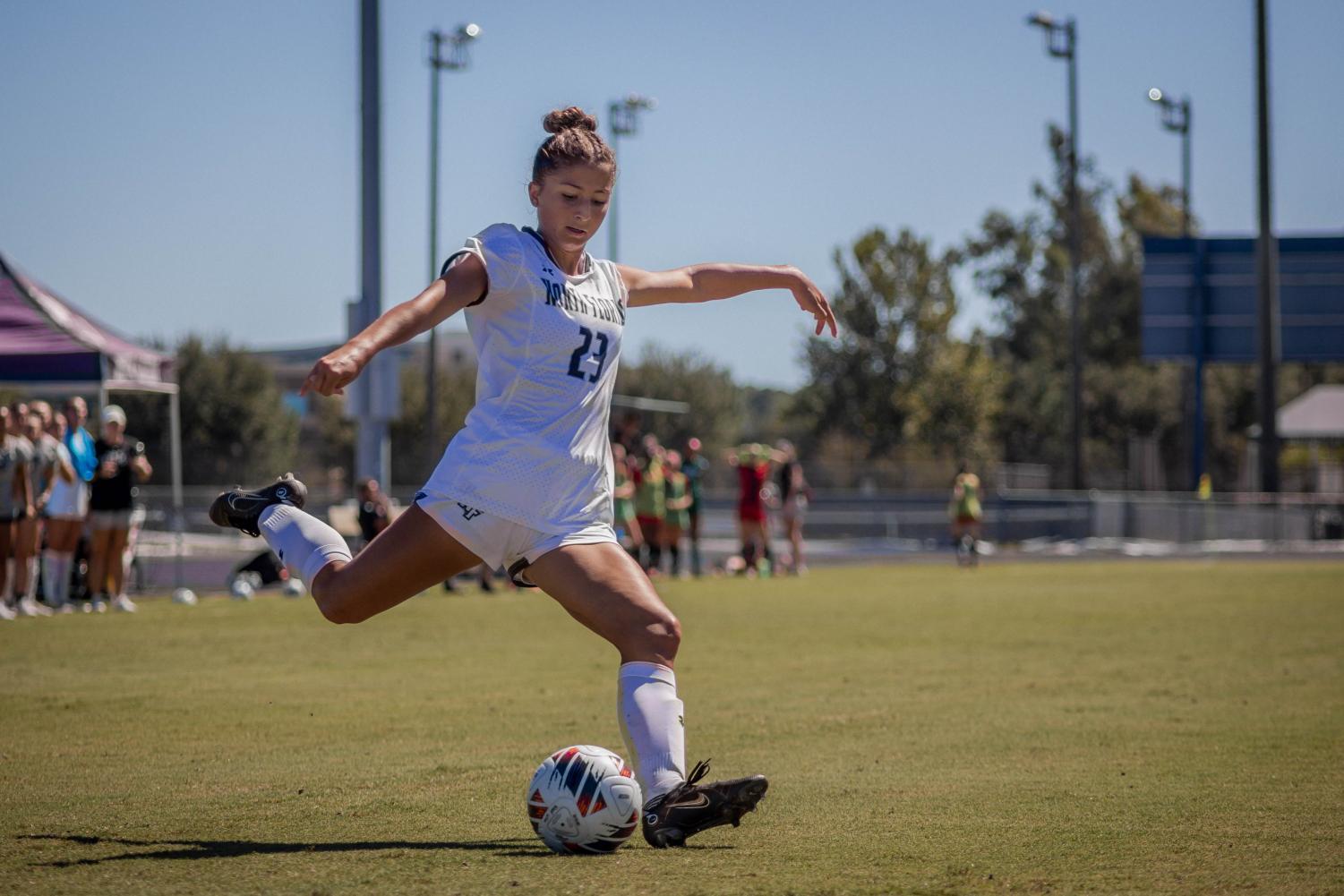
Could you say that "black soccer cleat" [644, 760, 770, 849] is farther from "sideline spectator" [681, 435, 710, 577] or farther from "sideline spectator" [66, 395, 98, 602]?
"sideline spectator" [681, 435, 710, 577]

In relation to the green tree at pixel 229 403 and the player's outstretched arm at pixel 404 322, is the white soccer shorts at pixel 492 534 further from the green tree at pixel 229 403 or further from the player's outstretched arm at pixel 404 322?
the green tree at pixel 229 403

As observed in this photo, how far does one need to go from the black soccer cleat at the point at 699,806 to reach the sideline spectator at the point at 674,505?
66.5ft

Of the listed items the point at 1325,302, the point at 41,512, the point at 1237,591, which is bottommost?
the point at 1237,591

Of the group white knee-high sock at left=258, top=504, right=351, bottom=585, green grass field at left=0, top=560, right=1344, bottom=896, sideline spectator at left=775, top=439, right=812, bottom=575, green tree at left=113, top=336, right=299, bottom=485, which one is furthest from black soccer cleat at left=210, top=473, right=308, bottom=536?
green tree at left=113, top=336, right=299, bottom=485

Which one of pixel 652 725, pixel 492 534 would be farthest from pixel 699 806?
pixel 492 534

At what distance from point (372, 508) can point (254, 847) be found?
573 inches

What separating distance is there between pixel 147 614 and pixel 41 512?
1543mm

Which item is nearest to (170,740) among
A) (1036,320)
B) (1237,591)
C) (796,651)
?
(796,651)

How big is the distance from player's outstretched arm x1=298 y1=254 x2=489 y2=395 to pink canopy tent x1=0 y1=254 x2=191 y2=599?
14972mm

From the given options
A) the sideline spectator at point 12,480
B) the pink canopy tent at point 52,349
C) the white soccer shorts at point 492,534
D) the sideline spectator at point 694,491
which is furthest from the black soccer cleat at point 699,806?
the sideline spectator at point 694,491

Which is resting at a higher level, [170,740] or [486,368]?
[486,368]

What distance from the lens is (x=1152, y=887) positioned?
4.56 metres

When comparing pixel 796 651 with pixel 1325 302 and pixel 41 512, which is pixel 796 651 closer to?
pixel 41 512

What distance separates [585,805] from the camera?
516 cm
